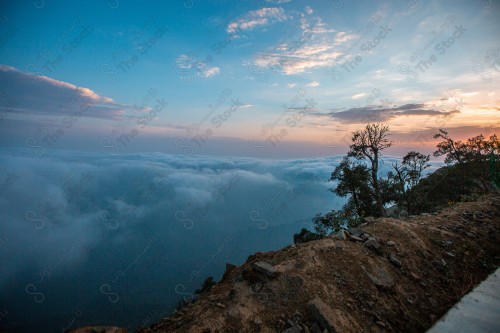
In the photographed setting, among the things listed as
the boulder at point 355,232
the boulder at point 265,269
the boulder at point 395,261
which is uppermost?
the boulder at point 355,232

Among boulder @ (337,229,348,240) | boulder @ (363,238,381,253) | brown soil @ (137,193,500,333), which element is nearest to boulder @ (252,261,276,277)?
brown soil @ (137,193,500,333)

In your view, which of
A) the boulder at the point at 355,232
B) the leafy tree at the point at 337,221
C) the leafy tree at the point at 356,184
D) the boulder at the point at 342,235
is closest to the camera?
the boulder at the point at 342,235

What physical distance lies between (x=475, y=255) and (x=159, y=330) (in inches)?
464

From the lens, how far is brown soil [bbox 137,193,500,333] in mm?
5492

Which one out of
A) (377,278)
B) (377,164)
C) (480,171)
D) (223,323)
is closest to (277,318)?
(223,323)

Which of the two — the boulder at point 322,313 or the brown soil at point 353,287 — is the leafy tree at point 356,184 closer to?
the brown soil at point 353,287

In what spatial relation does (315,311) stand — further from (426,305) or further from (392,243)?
(392,243)

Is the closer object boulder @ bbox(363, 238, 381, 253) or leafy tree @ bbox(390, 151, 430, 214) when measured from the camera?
boulder @ bbox(363, 238, 381, 253)

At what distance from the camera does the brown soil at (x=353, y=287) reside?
5.49m

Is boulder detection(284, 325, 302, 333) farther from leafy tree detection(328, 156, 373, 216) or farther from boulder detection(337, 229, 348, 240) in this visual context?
leafy tree detection(328, 156, 373, 216)

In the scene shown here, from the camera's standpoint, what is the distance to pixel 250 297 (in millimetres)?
6020

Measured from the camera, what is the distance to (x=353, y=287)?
6.49 m

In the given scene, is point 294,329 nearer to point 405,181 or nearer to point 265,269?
point 265,269

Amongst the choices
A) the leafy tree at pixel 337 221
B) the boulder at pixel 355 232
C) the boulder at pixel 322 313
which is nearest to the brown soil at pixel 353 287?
the boulder at pixel 322 313
